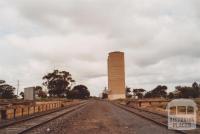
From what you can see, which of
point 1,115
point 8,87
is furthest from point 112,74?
point 1,115

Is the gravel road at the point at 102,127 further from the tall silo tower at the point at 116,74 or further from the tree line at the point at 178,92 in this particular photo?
the tall silo tower at the point at 116,74

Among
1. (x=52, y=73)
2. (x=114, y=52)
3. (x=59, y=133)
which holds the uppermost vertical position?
(x=114, y=52)

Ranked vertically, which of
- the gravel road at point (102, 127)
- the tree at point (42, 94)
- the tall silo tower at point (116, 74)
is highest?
the tall silo tower at point (116, 74)

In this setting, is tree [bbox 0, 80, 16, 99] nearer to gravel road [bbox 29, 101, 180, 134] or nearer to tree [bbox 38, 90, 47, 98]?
tree [bbox 38, 90, 47, 98]

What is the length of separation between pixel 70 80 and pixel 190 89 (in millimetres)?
49912

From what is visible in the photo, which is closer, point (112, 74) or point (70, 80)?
point (70, 80)

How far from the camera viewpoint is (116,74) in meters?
176

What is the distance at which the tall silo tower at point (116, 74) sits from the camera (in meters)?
172

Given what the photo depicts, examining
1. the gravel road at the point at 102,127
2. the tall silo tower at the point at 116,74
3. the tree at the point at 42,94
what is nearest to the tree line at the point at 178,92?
the tall silo tower at the point at 116,74

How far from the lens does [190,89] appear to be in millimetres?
141125

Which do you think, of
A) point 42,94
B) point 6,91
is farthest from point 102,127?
point 42,94

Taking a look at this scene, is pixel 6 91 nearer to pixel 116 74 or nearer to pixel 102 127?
pixel 116 74

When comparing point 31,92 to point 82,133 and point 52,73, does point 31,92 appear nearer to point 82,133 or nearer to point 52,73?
point 82,133

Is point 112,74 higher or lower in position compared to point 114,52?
lower
